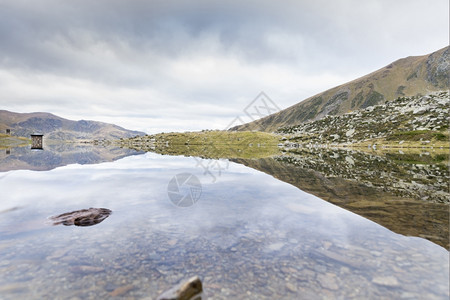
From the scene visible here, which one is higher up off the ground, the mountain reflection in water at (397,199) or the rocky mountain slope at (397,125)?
the rocky mountain slope at (397,125)

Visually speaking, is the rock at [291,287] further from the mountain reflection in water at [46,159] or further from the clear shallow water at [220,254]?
the mountain reflection in water at [46,159]

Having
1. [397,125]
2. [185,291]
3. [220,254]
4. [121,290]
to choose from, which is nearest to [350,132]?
[397,125]

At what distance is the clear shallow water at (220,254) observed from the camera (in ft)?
21.9

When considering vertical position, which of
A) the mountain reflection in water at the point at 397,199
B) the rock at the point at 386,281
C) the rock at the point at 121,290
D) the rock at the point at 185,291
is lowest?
the rock at the point at 386,281

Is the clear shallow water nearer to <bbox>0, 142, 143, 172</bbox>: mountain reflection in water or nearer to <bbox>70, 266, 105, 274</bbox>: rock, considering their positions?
<bbox>70, 266, 105, 274</bbox>: rock

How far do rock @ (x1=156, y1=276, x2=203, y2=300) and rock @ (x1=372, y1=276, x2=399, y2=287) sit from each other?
4.98 metres

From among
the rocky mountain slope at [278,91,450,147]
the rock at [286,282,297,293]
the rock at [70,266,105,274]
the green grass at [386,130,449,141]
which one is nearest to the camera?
the rock at [286,282,297,293]

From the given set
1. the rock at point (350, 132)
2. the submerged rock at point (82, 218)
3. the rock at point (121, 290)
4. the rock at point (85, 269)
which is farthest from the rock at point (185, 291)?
the rock at point (350, 132)

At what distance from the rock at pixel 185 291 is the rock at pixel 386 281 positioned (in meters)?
4.98

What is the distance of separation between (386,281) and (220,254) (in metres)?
5.07

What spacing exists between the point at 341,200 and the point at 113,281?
48.1 ft

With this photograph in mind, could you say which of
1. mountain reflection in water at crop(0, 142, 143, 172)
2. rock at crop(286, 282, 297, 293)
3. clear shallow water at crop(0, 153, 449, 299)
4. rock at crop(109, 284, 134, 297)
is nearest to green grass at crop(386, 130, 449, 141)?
clear shallow water at crop(0, 153, 449, 299)

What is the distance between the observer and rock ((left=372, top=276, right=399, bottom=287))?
6.83 meters

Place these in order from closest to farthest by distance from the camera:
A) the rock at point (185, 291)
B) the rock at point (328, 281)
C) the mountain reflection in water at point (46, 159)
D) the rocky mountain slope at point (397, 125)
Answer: the rock at point (185, 291) < the rock at point (328, 281) < the mountain reflection in water at point (46, 159) < the rocky mountain slope at point (397, 125)
